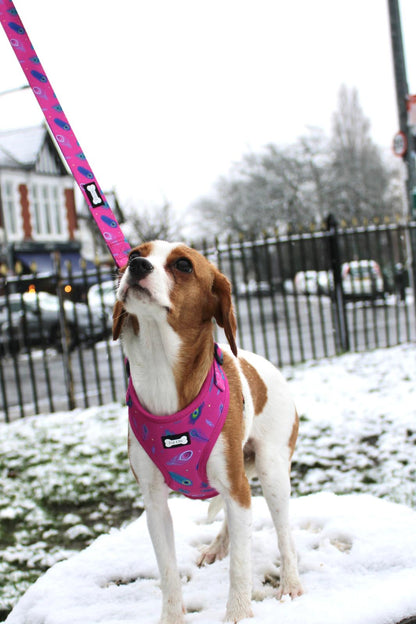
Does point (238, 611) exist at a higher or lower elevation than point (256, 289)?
lower

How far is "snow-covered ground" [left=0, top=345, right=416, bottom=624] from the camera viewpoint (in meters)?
2.22

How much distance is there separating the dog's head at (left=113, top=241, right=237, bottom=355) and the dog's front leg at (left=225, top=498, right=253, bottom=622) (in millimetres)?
593

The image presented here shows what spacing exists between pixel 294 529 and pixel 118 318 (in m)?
1.62

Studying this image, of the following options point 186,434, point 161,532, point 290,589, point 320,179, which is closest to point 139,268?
point 186,434

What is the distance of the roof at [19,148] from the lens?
2898 centimetres

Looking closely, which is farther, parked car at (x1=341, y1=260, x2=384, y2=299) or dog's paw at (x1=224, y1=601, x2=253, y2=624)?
parked car at (x1=341, y1=260, x2=384, y2=299)

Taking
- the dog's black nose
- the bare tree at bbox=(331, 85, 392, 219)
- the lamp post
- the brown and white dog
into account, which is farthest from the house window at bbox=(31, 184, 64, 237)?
the dog's black nose

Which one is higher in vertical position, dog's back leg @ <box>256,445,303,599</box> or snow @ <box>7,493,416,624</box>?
dog's back leg @ <box>256,445,303,599</box>

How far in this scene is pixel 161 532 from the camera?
6.88 feet

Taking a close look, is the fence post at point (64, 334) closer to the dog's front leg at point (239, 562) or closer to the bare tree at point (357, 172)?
the dog's front leg at point (239, 562)

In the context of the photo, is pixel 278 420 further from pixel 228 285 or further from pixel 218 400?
pixel 228 285

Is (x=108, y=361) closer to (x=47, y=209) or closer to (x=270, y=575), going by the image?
(x=270, y=575)

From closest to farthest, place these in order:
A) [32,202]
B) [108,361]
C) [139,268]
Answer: [139,268] → [108,361] → [32,202]

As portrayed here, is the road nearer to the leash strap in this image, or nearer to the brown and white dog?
the leash strap
